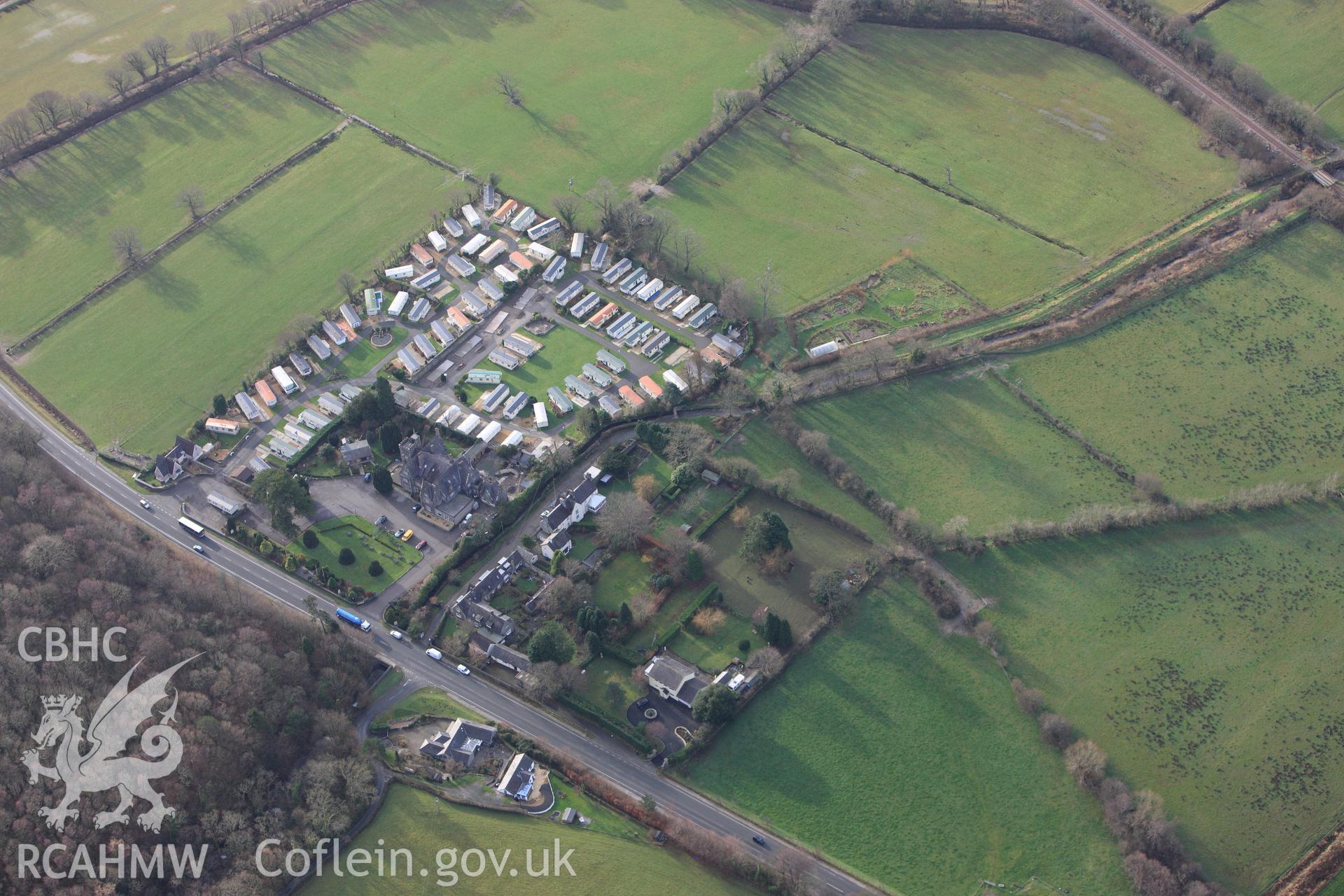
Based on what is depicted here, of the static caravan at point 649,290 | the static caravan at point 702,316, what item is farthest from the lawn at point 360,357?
the static caravan at point 702,316

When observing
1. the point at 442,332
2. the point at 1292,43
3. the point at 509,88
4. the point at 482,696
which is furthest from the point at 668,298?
the point at 1292,43

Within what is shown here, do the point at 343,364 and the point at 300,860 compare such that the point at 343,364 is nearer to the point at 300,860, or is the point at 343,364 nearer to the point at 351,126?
the point at 351,126

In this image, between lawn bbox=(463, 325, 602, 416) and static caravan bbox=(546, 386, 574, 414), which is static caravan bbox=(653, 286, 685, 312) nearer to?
lawn bbox=(463, 325, 602, 416)

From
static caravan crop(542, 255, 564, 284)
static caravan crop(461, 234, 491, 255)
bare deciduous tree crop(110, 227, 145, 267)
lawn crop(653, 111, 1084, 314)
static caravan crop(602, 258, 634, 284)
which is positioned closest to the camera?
lawn crop(653, 111, 1084, 314)

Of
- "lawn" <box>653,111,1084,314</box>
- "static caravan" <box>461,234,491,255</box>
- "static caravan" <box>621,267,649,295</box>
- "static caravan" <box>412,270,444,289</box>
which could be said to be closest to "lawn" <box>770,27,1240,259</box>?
"lawn" <box>653,111,1084,314</box>

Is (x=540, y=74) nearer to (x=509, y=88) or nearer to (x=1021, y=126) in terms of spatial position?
(x=509, y=88)

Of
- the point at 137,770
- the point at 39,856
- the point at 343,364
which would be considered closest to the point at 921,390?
the point at 343,364
